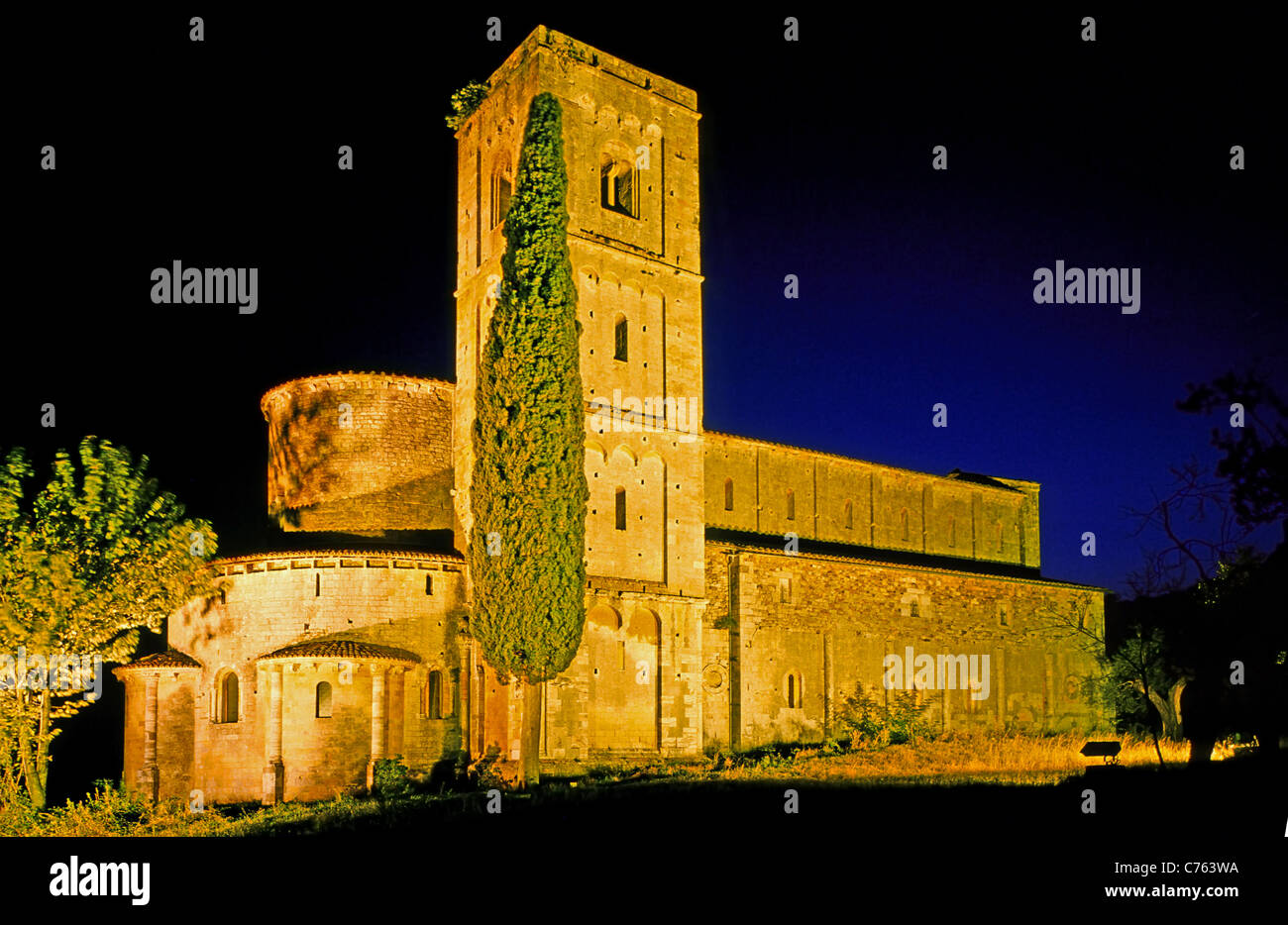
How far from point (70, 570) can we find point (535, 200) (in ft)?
40.7

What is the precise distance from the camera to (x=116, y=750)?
1315 inches

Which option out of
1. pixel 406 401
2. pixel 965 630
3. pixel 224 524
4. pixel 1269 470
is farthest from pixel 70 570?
pixel 965 630

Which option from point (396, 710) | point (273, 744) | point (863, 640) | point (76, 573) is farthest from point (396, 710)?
point (863, 640)

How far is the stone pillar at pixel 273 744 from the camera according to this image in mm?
25734

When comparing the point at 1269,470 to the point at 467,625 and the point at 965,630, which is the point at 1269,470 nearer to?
the point at 467,625

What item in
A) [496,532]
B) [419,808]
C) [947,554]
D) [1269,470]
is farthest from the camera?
[947,554]

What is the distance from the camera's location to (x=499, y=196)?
106 ft

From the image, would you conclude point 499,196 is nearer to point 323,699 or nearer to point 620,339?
point 620,339

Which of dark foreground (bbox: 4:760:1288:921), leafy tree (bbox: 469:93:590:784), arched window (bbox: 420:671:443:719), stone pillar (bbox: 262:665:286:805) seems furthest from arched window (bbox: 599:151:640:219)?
dark foreground (bbox: 4:760:1288:921)

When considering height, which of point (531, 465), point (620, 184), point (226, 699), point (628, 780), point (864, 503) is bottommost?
point (628, 780)

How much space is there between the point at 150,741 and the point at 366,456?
8565 mm

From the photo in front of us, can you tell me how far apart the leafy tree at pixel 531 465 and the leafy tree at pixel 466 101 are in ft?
20.6

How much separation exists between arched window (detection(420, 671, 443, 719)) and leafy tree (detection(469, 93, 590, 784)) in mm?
2168

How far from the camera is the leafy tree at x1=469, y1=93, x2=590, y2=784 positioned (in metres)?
25.7
